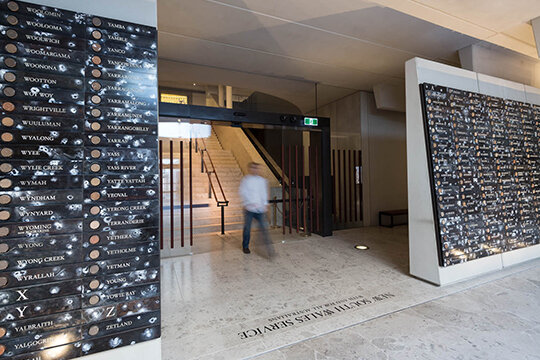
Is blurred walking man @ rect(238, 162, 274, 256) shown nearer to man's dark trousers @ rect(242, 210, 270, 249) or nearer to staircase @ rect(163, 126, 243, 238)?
man's dark trousers @ rect(242, 210, 270, 249)

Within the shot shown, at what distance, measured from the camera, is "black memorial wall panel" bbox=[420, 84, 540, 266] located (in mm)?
3318

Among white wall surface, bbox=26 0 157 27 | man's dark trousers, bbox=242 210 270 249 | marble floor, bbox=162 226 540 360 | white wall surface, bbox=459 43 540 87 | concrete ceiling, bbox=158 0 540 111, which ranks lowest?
marble floor, bbox=162 226 540 360

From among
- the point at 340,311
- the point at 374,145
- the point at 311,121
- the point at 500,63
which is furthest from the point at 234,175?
the point at 500,63

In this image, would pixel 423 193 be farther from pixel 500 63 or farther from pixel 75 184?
pixel 75 184

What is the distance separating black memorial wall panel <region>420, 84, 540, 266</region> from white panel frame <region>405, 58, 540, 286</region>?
0.08m

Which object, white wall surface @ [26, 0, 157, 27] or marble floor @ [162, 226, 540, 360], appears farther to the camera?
marble floor @ [162, 226, 540, 360]

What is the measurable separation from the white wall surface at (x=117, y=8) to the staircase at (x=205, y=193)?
10.2ft

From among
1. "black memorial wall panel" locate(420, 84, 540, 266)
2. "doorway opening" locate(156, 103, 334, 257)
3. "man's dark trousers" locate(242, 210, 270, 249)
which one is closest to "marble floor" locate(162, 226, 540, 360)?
"man's dark trousers" locate(242, 210, 270, 249)

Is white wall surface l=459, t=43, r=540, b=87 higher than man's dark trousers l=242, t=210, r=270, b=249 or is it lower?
higher

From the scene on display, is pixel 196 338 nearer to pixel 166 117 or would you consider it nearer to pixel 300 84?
pixel 166 117

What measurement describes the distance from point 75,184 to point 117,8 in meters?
1.31

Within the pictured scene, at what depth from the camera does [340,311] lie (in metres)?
2.69

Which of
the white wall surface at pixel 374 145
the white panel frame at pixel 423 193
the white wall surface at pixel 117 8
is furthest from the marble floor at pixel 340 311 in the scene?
the white wall surface at pixel 374 145

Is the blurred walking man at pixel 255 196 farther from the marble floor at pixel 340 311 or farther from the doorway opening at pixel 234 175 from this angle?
the doorway opening at pixel 234 175
